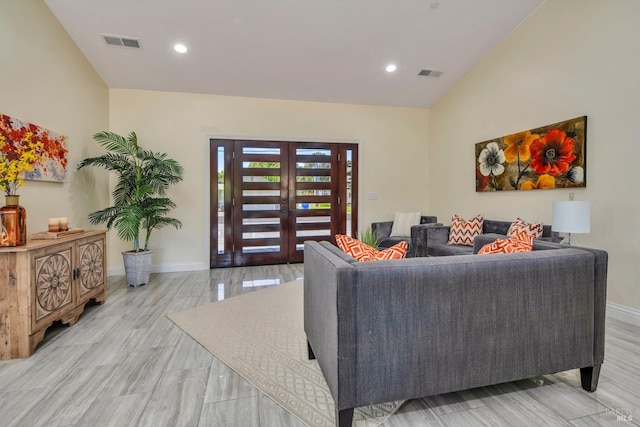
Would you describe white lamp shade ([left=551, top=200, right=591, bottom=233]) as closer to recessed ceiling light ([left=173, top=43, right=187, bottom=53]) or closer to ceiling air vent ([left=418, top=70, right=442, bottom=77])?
ceiling air vent ([left=418, top=70, right=442, bottom=77])

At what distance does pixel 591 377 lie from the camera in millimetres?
1649

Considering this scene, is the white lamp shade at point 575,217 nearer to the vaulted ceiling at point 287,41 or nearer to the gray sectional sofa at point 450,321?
the gray sectional sofa at point 450,321

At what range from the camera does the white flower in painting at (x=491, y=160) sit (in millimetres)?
4096

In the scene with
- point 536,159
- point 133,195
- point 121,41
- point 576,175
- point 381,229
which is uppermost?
point 121,41

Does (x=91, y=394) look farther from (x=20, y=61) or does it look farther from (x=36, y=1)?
(x=36, y=1)

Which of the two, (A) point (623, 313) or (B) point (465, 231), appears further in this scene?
(B) point (465, 231)

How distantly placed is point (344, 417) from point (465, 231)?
3.49 metres

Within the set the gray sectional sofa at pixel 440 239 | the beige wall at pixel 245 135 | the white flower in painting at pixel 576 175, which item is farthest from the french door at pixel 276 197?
the white flower in painting at pixel 576 175

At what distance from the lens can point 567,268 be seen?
151 centimetres

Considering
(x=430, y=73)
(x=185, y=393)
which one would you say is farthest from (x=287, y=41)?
(x=185, y=393)

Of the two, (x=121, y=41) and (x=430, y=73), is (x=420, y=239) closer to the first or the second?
(x=430, y=73)

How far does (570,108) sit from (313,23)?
2.91 meters

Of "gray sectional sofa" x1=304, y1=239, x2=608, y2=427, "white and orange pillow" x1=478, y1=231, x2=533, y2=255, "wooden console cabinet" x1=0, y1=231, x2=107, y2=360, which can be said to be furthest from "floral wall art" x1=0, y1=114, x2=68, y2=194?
"white and orange pillow" x1=478, y1=231, x2=533, y2=255

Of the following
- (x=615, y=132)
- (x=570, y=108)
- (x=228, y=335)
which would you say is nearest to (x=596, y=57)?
(x=570, y=108)
